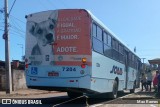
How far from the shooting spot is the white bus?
1427 centimetres

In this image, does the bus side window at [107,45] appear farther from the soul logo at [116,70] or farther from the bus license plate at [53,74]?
the bus license plate at [53,74]

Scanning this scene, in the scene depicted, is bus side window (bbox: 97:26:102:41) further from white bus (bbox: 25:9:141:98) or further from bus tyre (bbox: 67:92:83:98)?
bus tyre (bbox: 67:92:83:98)

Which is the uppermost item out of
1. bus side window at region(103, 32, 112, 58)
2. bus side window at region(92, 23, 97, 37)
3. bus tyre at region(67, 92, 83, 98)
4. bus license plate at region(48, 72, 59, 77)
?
bus side window at region(92, 23, 97, 37)

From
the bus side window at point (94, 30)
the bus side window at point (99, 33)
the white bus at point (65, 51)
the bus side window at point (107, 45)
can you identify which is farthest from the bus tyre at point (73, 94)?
the bus side window at point (94, 30)

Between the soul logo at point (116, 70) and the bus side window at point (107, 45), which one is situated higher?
the bus side window at point (107, 45)

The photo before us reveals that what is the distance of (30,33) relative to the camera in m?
15.4

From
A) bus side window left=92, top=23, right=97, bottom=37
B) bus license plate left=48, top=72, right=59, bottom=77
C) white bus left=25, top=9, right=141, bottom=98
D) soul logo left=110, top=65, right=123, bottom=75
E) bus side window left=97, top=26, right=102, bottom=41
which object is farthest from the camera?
soul logo left=110, top=65, right=123, bottom=75

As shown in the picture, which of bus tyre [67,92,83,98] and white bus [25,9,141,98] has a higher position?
white bus [25,9,141,98]

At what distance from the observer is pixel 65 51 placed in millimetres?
14523

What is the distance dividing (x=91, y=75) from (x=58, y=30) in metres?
2.31

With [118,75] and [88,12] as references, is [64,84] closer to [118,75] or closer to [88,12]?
[88,12]

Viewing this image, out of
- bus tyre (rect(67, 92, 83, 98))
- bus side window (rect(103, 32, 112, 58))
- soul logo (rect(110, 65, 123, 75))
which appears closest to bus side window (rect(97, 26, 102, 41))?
bus side window (rect(103, 32, 112, 58))

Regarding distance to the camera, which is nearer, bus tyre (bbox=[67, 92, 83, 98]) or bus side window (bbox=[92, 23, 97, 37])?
bus side window (bbox=[92, 23, 97, 37])

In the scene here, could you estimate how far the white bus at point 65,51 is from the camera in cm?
1427
